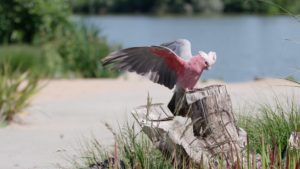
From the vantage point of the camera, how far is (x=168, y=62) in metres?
6.75

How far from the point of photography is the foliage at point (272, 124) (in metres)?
6.86

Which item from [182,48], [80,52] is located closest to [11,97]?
[182,48]

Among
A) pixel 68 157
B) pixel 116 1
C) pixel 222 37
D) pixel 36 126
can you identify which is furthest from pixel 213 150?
pixel 116 1

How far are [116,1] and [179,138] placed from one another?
52898mm

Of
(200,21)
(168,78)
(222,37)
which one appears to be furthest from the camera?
(200,21)

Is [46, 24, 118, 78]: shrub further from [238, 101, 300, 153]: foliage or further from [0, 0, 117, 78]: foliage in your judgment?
[238, 101, 300, 153]: foliage

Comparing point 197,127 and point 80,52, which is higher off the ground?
point 197,127

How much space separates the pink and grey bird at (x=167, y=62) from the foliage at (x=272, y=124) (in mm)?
742

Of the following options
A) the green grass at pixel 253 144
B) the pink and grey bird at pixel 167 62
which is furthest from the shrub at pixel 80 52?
the pink and grey bird at pixel 167 62

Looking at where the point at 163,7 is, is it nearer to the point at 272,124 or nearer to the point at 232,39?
the point at 232,39

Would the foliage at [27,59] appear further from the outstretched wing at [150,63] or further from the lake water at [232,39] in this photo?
the outstretched wing at [150,63]

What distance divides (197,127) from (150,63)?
63cm

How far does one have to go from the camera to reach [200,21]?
51.8 metres

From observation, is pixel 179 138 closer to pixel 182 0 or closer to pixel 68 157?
pixel 68 157
